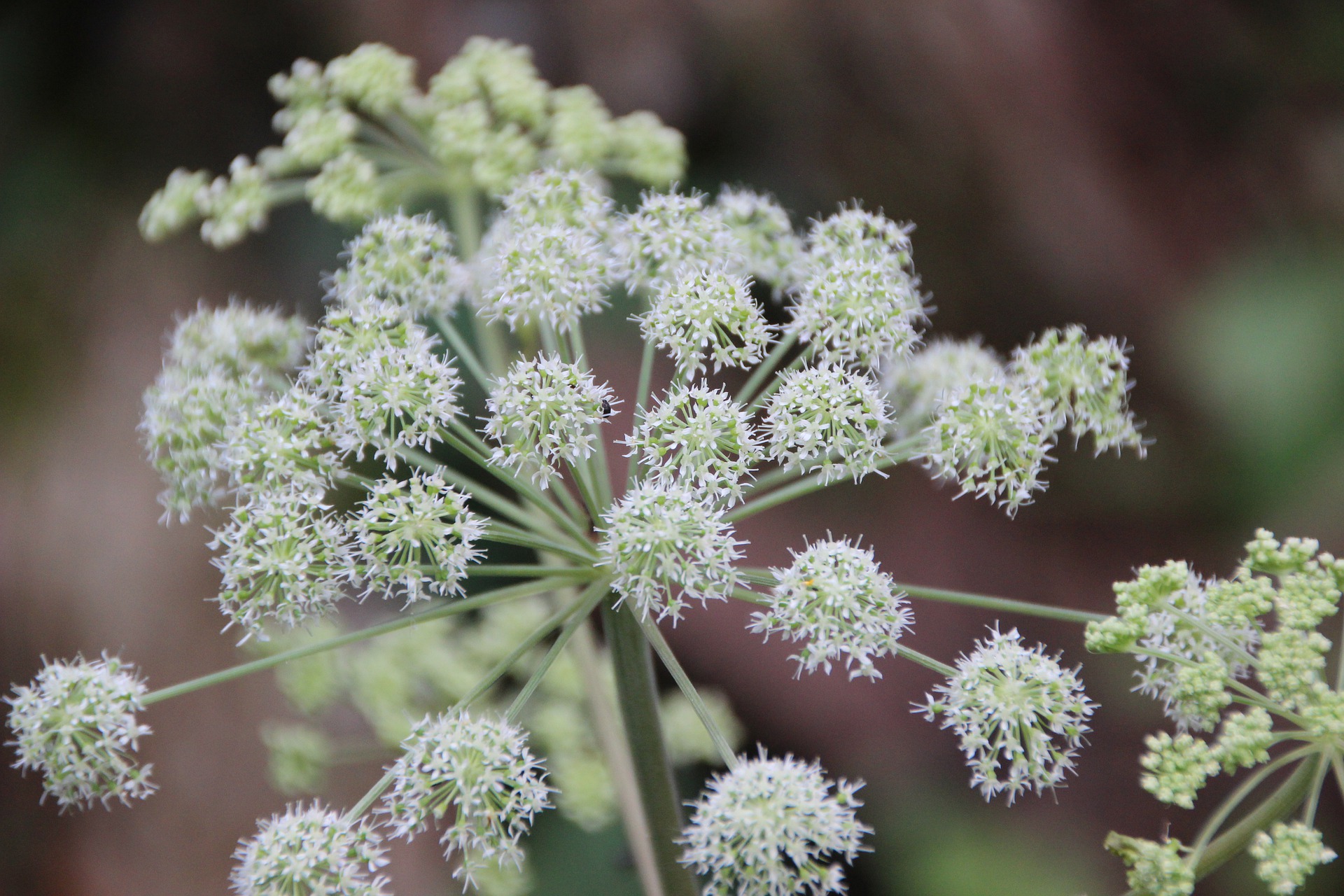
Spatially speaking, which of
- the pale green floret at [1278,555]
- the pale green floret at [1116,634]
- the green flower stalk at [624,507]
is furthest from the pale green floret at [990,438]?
the pale green floret at [1278,555]

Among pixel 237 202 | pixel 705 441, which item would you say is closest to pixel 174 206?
pixel 237 202

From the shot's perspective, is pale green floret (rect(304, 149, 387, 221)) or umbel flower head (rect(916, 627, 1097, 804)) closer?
umbel flower head (rect(916, 627, 1097, 804))

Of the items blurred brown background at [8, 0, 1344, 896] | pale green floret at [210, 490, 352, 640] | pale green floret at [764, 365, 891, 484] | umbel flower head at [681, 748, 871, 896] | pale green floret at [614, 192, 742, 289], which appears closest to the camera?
umbel flower head at [681, 748, 871, 896]

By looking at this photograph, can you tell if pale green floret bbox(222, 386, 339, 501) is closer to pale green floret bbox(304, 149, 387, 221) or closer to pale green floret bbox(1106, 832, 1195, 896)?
pale green floret bbox(304, 149, 387, 221)

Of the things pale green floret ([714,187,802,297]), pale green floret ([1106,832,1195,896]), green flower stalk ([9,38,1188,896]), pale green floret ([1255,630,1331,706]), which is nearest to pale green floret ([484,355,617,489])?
green flower stalk ([9,38,1188,896])

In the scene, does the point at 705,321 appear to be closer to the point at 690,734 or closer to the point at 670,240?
the point at 670,240

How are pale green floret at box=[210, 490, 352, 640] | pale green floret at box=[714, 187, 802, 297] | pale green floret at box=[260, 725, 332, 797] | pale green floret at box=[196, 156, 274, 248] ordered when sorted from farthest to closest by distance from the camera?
pale green floret at box=[260, 725, 332, 797]
pale green floret at box=[196, 156, 274, 248]
pale green floret at box=[714, 187, 802, 297]
pale green floret at box=[210, 490, 352, 640]
